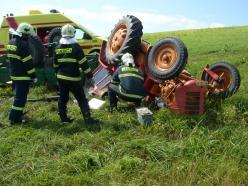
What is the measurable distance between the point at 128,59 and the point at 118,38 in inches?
49.2

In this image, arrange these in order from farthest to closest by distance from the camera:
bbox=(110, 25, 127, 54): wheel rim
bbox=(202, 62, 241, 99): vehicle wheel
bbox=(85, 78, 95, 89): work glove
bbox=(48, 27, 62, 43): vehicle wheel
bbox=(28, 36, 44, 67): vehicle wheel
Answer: bbox=(48, 27, 62, 43): vehicle wheel → bbox=(28, 36, 44, 67): vehicle wheel → bbox=(85, 78, 95, 89): work glove → bbox=(110, 25, 127, 54): wheel rim → bbox=(202, 62, 241, 99): vehicle wheel

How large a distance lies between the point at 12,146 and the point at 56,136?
2.25 feet

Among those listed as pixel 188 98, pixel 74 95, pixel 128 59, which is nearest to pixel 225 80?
pixel 188 98

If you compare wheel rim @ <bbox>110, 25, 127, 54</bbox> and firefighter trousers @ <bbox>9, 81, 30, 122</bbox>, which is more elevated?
wheel rim @ <bbox>110, 25, 127, 54</bbox>

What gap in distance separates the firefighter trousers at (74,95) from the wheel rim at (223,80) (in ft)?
8.30

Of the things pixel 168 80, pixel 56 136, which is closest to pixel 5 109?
pixel 56 136

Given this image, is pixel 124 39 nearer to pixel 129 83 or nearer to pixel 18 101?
pixel 129 83

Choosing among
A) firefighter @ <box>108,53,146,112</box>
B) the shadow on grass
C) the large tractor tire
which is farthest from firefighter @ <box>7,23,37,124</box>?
the large tractor tire

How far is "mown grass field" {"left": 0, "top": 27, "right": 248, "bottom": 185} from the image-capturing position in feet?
16.6

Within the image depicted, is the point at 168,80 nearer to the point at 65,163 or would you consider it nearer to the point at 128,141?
the point at 128,141

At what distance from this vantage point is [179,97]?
7398 millimetres

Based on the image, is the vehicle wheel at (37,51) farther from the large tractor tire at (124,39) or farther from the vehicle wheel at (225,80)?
the vehicle wheel at (225,80)

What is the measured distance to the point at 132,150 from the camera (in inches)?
234

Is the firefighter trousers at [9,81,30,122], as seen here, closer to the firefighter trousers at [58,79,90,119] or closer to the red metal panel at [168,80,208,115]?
the firefighter trousers at [58,79,90,119]
